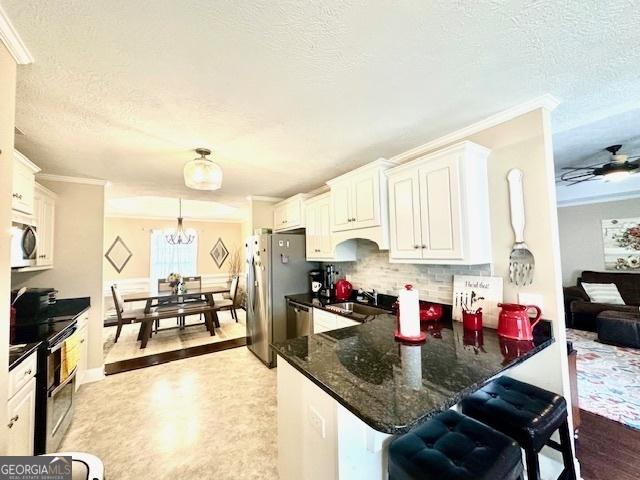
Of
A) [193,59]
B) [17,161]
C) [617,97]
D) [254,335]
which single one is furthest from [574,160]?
[17,161]

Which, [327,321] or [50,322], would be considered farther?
[327,321]

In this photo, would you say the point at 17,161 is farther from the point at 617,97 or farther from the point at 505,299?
the point at 617,97

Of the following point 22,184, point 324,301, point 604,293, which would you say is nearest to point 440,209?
point 324,301

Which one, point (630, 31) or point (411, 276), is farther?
point (411, 276)

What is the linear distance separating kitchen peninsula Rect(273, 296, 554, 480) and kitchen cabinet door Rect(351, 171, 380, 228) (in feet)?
3.96

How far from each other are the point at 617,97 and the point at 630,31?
0.75 metres

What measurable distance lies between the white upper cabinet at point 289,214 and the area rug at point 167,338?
7.32 feet

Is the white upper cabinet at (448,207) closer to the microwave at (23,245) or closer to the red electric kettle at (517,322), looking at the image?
the red electric kettle at (517,322)

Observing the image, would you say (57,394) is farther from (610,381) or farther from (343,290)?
(610,381)

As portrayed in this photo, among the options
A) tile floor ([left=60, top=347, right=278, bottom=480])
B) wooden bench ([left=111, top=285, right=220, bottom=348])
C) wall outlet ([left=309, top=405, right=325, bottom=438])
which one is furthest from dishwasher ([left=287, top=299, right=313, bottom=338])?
wooden bench ([left=111, top=285, right=220, bottom=348])

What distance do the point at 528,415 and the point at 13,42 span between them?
121 inches

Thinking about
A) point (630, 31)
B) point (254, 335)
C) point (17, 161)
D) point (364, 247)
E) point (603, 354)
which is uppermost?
point (630, 31)

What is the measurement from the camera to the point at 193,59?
1.31 meters

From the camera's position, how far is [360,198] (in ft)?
8.82
